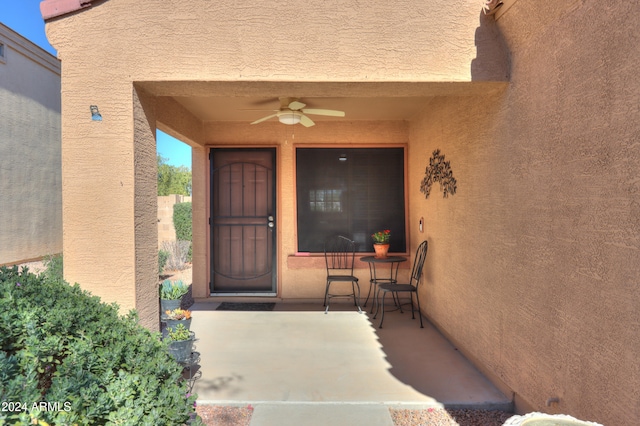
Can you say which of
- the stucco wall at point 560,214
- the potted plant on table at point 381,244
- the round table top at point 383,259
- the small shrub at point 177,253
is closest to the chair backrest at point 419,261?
the round table top at point 383,259

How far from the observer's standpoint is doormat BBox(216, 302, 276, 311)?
4.87 meters

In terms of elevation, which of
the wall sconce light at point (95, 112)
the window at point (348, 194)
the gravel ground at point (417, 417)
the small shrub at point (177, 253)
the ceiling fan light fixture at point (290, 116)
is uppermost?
the ceiling fan light fixture at point (290, 116)

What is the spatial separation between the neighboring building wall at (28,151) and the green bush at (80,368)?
6037 millimetres

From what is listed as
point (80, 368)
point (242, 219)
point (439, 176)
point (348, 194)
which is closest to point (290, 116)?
point (348, 194)

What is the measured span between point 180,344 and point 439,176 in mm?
2965

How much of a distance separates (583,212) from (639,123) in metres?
0.48

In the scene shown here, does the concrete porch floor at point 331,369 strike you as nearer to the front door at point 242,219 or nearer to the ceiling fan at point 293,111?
the front door at point 242,219

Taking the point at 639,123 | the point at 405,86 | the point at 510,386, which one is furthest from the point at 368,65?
the point at 510,386

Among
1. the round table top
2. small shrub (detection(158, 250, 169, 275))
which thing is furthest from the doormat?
small shrub (detection(158, 250, 169, 275))

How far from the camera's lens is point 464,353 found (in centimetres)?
327

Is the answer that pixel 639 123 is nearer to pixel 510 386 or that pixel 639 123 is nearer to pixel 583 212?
pixel 583 212

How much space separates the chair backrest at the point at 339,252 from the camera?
5098 millimetres

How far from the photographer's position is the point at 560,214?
1.91 metres

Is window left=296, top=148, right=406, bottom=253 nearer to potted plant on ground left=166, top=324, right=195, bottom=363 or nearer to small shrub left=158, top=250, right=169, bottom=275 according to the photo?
potted plant on ground left=166, top=324, right=195, bottom=363
